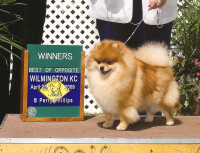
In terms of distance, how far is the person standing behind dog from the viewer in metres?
2.33

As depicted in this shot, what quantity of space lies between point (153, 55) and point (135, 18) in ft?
1.05

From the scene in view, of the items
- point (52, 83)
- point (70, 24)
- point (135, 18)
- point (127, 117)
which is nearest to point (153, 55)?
point (135, 18)

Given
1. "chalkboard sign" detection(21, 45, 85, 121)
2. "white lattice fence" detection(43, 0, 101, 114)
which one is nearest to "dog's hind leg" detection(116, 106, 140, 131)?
"chalkboard sign" detection(21, 45, 85, 121)

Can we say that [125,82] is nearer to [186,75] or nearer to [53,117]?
[53,117]

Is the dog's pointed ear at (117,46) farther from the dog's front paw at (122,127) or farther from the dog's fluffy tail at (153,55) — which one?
the dog's front paw at (122,127)

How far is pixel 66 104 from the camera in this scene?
8.14 ft

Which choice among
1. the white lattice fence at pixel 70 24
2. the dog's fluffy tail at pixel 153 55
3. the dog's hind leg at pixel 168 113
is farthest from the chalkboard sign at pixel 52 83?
the white lattice fence at pixel 70 24

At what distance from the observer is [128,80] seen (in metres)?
2.09

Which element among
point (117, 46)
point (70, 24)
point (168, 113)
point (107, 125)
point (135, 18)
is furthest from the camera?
point (70, 24)

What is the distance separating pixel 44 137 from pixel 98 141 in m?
0.28

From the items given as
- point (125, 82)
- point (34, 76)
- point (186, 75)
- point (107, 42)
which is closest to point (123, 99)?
point (125, 82)

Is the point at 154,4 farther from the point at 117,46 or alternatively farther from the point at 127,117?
the point at 127,117

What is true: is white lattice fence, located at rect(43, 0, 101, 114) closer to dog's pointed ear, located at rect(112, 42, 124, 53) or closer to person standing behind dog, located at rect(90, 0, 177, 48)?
person standing behind dog, located at rect(90, 0, 177, 48)

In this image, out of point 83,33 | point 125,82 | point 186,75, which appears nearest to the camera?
point 125,82
